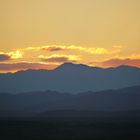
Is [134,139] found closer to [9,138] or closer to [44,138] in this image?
[44,138]

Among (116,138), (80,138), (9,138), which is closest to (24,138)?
(9,138)

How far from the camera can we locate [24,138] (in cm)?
6322

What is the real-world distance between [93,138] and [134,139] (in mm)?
6153

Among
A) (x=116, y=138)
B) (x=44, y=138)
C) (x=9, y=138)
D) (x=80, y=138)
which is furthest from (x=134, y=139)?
(x=9, y=138)

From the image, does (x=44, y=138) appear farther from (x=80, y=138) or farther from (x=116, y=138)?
(x=116, y=138)

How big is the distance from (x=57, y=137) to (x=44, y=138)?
Answer: 101 inches

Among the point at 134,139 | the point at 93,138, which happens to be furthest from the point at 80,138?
the point at 134,139

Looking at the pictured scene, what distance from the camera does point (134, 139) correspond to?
6219 centimetres

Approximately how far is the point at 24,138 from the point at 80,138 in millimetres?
7516

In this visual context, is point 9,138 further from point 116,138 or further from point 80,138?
point 116,138

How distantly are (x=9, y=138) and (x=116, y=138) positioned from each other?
14279mm

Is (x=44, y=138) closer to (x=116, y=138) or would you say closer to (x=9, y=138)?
(x=9, y=138)

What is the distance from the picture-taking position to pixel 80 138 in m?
64.3

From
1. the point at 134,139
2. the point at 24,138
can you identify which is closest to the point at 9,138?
the point at 24,138
